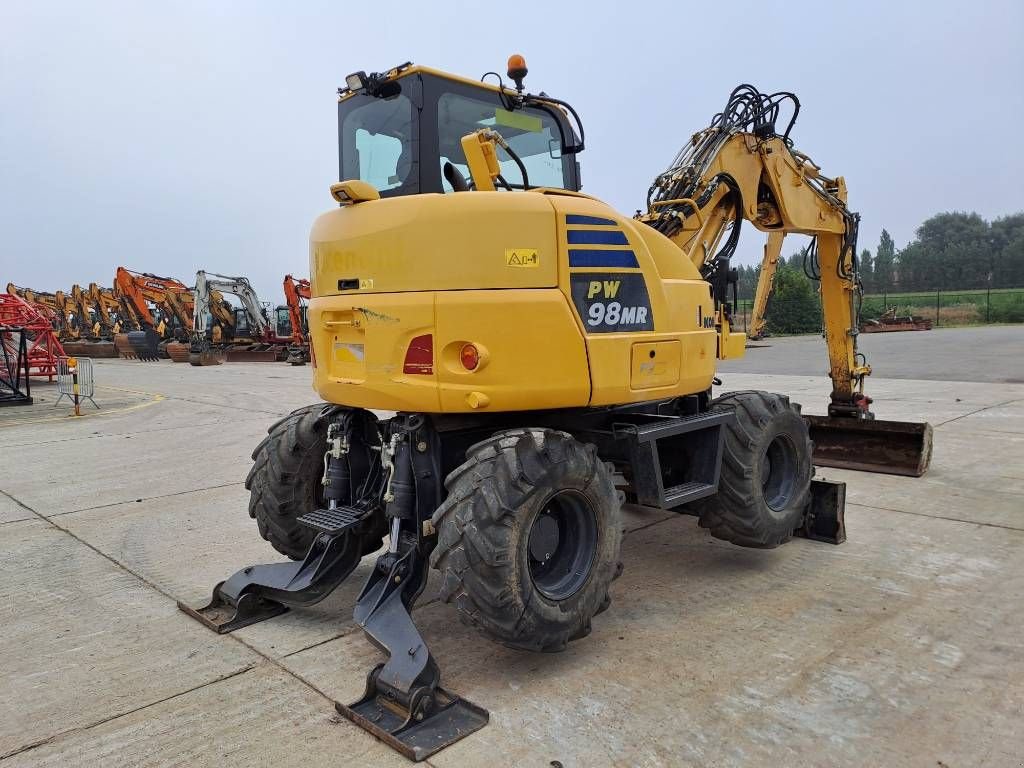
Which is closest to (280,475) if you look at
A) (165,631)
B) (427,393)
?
(165,631)

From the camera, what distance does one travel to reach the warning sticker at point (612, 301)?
3.72 m

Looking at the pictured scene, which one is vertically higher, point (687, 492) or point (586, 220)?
point (586, 220)

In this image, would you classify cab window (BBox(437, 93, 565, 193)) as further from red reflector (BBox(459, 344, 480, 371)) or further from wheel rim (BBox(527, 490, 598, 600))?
wheel rim (BBox(527, 490, 598, 600))

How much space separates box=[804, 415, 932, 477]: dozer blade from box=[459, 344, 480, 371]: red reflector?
550 cm

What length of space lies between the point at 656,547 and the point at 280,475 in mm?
2608

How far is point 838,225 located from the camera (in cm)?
737

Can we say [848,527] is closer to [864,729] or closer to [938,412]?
[864,729]

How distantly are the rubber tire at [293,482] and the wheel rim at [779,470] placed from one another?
8.51 ft

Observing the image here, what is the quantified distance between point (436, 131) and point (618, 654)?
2806mm

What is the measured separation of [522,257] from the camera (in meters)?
3.55

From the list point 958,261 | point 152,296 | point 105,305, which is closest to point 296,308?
point 152,296

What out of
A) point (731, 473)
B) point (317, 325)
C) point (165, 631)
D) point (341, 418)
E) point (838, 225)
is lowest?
point (165, 631)

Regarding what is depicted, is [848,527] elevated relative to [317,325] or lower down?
lower down

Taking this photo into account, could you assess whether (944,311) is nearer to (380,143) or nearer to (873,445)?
(873,445)
